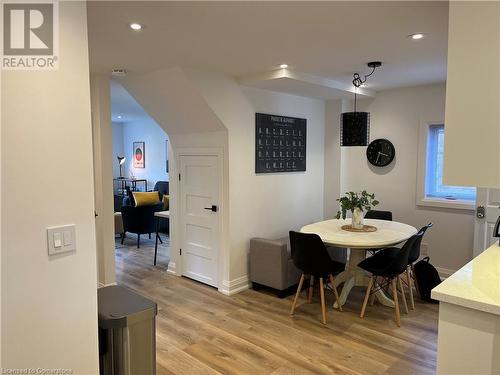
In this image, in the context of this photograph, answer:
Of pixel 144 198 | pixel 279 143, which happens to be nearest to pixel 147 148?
pixel 144 198

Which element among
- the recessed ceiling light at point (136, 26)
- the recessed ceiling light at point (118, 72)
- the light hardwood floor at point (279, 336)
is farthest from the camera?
the recessed ceiling light at point (118, 72)

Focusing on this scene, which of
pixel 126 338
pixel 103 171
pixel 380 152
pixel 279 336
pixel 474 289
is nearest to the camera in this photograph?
pixel 474 289

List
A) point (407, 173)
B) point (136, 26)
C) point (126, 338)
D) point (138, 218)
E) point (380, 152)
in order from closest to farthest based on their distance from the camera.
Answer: point (126, 338), point (136, 26), point (407, 173), point (380, 152), point (138, 218)

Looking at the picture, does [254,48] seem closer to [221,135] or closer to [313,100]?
[221,135]

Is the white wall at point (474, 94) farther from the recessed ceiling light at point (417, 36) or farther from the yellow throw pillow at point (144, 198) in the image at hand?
the yellow throw pillow at point (144, 198)

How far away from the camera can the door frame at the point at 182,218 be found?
163 inches

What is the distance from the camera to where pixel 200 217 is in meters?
4.44

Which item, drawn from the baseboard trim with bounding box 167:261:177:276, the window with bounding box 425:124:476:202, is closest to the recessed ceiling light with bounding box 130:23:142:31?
the baseboard trim with bounding box 167:261:177:276

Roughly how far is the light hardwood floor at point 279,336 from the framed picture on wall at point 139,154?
6121mm

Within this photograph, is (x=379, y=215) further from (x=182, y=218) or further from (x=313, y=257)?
(x=182, y=218)

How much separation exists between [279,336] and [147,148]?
24.9 feet

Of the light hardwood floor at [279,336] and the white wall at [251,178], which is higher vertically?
the white wall at [251,178]

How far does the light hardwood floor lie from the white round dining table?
18 cm

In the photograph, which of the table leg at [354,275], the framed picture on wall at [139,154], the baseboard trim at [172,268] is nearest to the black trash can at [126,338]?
the table leg at [354,275]
